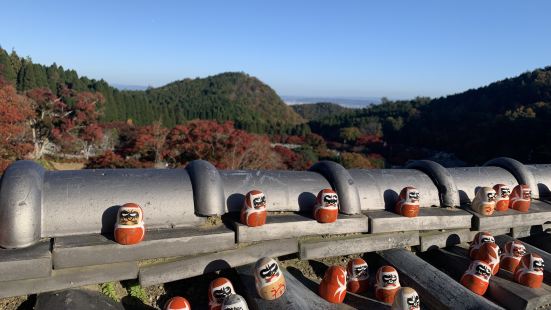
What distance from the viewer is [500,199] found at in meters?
4.29

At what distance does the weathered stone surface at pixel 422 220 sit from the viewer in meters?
3.76

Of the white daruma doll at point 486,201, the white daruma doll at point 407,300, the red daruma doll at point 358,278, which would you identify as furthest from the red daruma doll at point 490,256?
the white daruma doll at point 407,300

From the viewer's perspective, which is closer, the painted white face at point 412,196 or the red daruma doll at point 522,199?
the painted white face at point 412,196

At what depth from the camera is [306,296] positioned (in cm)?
282

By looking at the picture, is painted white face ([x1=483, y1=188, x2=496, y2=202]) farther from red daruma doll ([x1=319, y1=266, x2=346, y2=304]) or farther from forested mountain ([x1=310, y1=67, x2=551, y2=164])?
forested mountain ([x1=310, y1=67, x2=551, y2=164])

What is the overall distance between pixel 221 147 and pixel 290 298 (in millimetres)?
17446

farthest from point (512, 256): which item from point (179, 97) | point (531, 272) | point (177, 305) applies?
point (179, 97)

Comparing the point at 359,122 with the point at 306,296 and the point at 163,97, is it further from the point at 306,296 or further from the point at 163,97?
the point at 306,296

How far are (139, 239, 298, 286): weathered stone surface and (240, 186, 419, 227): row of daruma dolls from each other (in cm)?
22

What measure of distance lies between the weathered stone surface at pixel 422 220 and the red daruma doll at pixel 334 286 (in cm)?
96

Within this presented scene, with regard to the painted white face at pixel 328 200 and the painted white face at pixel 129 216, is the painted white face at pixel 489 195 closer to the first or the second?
the painted white face at pixel 328 200

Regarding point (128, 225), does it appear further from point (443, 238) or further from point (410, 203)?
point (443, 238)

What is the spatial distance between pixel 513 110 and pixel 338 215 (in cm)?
4908

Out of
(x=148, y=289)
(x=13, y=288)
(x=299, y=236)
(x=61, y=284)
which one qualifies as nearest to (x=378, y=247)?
(x=299, y=236)
